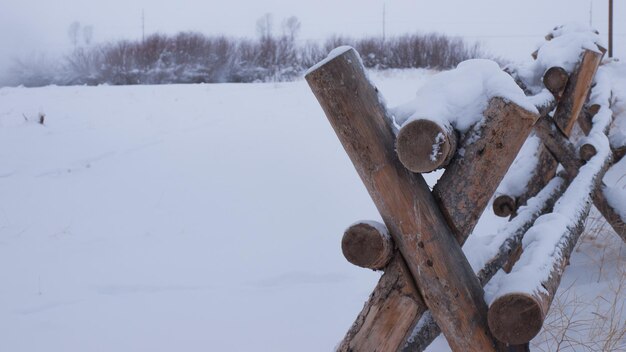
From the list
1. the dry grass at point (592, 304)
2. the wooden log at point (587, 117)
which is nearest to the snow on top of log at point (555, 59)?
the wooden log at point (587, 117)

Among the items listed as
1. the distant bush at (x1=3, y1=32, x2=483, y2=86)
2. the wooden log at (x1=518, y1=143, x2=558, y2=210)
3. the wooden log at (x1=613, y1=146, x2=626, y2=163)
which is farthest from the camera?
the distant bush at (x1=3, y1=32, x2=483, y2=86)

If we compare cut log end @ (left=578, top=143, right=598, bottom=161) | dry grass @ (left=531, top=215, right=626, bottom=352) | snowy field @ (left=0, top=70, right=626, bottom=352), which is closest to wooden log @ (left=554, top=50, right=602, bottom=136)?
cut log end @ (left=578, top=143, right=598, bottom=161)

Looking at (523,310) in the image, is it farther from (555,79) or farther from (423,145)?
(555,79)

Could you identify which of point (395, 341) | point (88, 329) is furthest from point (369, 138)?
point (88, 329)

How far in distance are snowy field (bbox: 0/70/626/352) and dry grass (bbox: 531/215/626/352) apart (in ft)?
0.04

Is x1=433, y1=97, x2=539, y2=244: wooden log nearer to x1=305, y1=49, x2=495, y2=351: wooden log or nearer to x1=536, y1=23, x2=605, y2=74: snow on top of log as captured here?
x1=305, y1=49, x2=495, y2=351: wooden log

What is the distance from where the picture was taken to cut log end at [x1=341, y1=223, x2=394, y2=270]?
1.59 m

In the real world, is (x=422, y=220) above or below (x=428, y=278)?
above

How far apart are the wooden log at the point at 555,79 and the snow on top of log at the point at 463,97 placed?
182 cm

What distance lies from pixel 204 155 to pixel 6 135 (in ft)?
8.62

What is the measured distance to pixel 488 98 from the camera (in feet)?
5.28

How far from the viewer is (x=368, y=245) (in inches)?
63.2

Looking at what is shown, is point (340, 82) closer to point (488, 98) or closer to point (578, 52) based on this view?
point (488, 98)

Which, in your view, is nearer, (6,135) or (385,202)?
(385,202)
